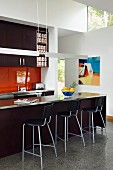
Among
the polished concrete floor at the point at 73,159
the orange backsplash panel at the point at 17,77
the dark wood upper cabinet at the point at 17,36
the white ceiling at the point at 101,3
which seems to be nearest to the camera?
the polished concrete floor at the point at 73,159

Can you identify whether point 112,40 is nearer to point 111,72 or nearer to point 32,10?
point 111,72

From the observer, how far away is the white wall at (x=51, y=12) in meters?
5.88

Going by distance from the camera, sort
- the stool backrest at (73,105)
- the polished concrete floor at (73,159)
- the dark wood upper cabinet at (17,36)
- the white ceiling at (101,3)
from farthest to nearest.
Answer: the dark wood upper cabinet at (17,36) < the stool backrest at (73,105) < the white ceiling at (101,3) < the polished concrete floor at (73,159)

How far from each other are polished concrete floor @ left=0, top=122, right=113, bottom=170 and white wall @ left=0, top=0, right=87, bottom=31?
3660 millimetres

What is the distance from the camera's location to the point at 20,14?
6.05 m

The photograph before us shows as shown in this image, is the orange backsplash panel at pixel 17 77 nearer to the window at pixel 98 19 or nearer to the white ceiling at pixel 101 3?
the window at pixel 98 19

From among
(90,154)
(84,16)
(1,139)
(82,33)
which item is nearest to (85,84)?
(82,33)

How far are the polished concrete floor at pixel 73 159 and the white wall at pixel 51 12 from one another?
12.0 ft

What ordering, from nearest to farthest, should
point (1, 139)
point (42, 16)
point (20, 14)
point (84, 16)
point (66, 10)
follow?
point (1, 139) → point (20, 14) → point (42, 16) → point (66, 10) → point (84, 16)

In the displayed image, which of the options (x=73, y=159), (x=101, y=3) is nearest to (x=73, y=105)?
(x=73, y=159)

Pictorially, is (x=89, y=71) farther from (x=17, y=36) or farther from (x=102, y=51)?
(x=17, y=36)

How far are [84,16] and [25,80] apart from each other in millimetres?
3094

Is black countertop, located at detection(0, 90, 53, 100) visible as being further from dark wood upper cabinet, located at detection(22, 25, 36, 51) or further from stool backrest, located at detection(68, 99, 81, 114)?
stool backrest, located at detection(68, 99, 81, 114)

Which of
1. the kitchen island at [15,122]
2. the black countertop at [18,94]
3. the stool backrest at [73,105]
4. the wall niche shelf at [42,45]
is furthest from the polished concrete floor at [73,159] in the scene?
the wall niche shelf at [42,45]
